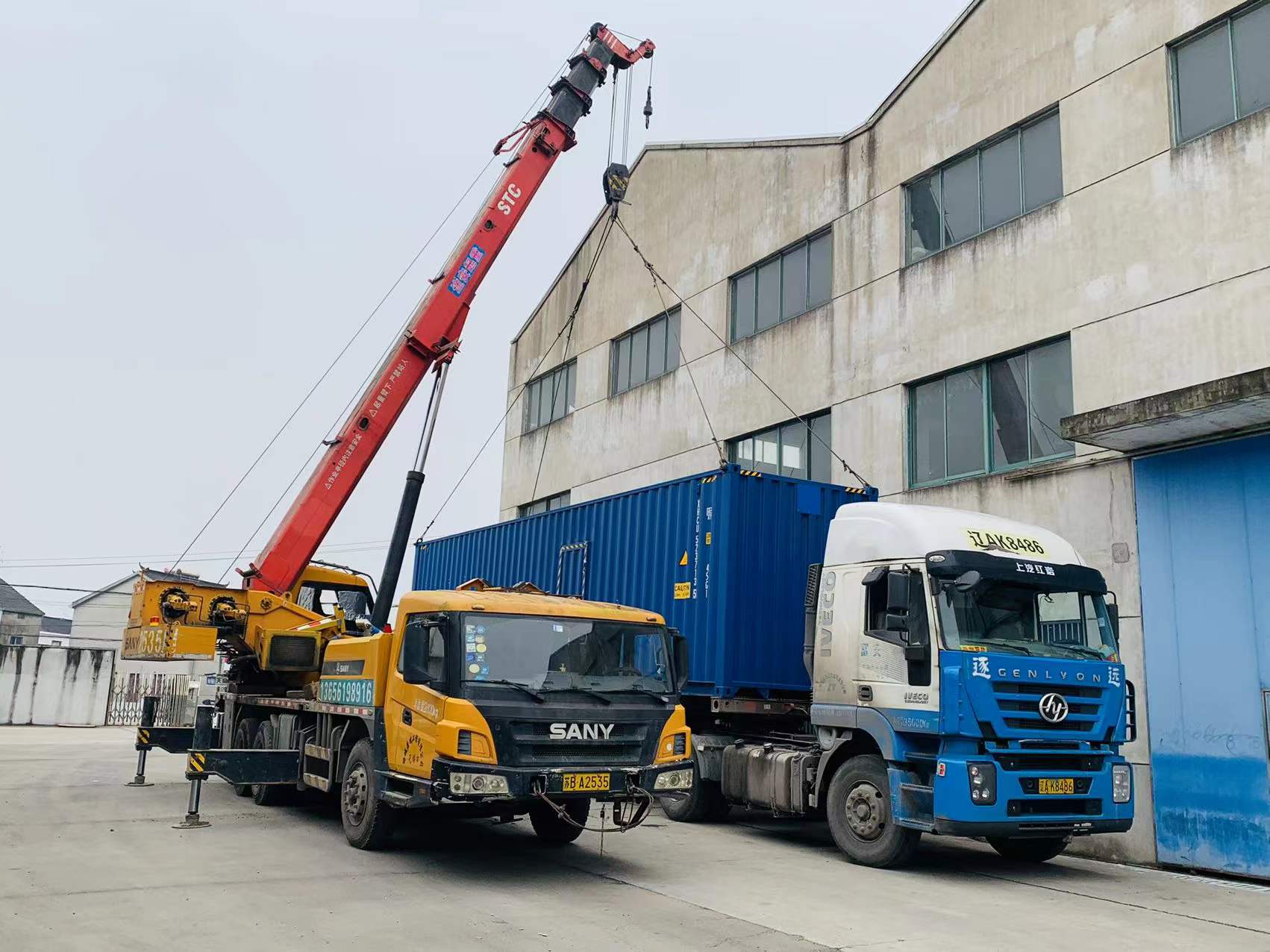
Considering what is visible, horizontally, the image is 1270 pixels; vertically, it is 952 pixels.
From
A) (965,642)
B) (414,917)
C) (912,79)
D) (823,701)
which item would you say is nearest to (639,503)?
(823,701)

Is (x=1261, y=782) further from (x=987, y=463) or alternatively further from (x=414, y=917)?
(x=414, y=917)

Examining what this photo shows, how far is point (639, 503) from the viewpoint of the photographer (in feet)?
44.5

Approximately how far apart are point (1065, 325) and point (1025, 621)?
520 centimetres

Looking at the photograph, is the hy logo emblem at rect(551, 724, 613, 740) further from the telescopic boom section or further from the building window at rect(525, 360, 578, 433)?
the building window at rect(525, 360, 578, 433)

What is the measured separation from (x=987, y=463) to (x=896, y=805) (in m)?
6.16

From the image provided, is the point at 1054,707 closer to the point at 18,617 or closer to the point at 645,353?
the point at 645,353

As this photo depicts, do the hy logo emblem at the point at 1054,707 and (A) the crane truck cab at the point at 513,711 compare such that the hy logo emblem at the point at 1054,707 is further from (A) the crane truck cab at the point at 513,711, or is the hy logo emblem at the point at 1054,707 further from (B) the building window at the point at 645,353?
(B) the building window at the point at 645,353

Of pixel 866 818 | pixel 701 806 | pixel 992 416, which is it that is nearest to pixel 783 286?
pixel 992 416

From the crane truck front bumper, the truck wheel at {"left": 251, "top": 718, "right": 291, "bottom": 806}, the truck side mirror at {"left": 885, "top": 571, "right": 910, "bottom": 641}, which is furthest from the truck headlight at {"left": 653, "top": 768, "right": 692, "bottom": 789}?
the truck wheel at {"left": 251, "top": 718, "right": 291, "bottom": 806}

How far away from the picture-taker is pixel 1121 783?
31.6ft

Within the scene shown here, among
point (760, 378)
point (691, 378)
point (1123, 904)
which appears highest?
point (691, 378)

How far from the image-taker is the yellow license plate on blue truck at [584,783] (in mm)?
8383

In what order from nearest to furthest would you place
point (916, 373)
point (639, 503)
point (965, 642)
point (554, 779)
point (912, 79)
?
point (554, 779), point (965, 642), point (639, 503), point (916, 373), point (912, 79)

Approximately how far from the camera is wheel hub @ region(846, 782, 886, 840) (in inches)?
386
